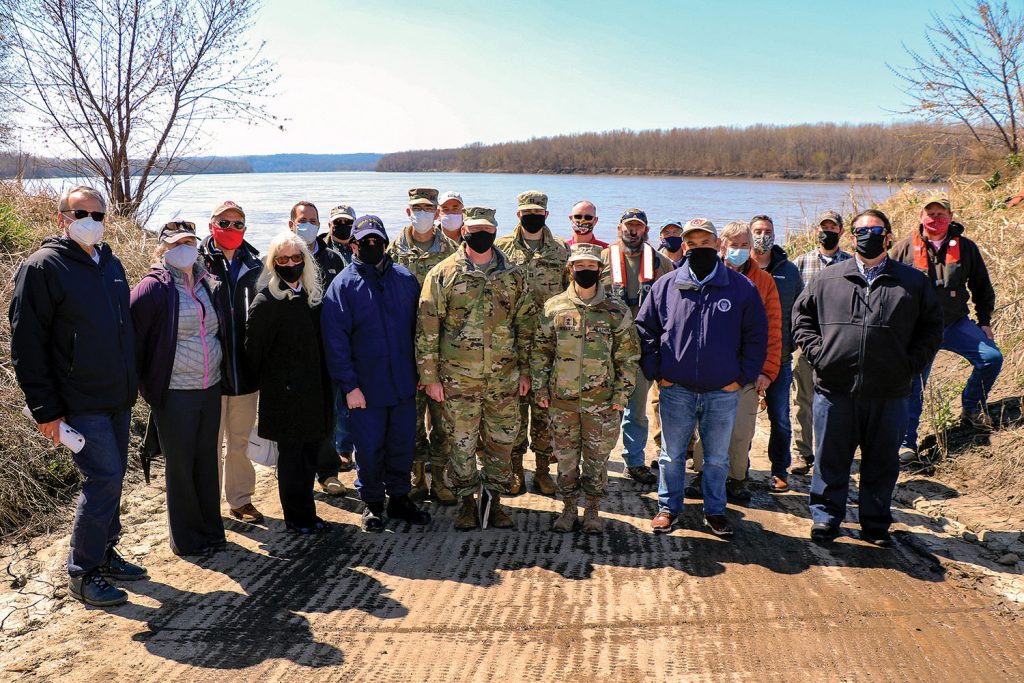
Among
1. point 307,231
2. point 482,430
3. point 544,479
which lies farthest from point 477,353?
point 307,231

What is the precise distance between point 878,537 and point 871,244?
192 cm

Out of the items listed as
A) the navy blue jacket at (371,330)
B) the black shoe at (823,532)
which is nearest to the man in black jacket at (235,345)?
the navy blue jacket at (371,330)

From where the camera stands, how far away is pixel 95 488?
4.08 metres

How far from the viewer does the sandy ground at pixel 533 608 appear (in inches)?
139

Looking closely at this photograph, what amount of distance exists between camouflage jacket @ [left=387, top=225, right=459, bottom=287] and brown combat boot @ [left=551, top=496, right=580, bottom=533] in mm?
2092

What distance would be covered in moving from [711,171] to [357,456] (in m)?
47.8

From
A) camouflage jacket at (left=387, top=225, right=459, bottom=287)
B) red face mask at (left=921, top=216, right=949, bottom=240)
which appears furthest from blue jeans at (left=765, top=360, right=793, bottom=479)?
camouflage jacket at (left=387, top=225, right=459, bottom=287)

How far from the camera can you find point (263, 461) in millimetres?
5180

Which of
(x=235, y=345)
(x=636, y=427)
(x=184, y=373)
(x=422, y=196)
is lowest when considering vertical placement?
(x=636, y=427)

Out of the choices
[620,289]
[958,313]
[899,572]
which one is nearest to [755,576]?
[899,572]

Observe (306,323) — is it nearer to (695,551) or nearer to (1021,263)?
(695,551)

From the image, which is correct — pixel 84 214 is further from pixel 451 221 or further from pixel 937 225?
pixel 937 225

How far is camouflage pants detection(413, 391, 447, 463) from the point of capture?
5.50 meters

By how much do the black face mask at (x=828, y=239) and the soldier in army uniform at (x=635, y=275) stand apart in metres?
1.26
